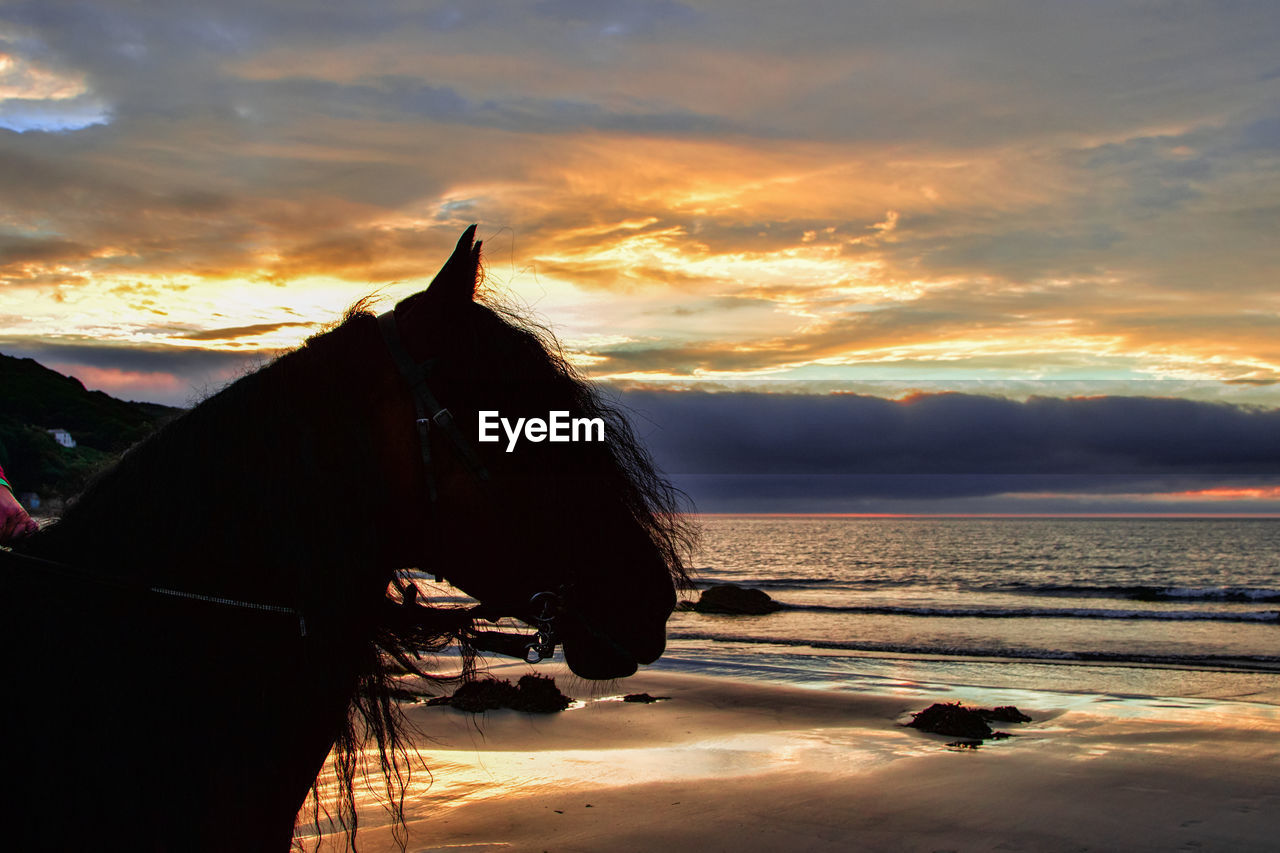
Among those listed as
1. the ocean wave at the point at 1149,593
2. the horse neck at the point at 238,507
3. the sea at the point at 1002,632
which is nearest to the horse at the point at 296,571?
the horse neck at the point at 238,507

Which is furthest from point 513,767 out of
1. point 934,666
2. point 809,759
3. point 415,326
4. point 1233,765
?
point 934,666

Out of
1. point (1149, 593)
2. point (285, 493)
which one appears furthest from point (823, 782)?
point (1149, 593)

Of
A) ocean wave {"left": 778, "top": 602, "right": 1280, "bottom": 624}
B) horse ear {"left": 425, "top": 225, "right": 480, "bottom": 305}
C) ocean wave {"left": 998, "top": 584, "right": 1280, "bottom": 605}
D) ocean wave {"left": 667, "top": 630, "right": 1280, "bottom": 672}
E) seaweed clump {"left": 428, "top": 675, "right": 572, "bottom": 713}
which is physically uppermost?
horse ear {"left": 425, "top": 225, "right": 480, "bottom": 305}

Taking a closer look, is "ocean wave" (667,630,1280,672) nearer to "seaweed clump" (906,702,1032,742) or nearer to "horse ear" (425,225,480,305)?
"seaweed clump" (906,702,1032,742)

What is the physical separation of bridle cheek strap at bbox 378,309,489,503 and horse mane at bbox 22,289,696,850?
6 centimetres

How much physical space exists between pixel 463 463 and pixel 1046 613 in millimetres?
24661

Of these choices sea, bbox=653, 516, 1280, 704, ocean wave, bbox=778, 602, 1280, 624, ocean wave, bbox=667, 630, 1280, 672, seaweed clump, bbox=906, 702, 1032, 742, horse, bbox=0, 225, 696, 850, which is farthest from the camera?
ocean wave, bbox=778, 602, 1280, 624

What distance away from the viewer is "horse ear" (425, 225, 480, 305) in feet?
4.86

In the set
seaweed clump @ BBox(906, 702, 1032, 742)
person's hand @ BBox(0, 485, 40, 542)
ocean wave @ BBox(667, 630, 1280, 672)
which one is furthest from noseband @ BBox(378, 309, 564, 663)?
ocean wave @ BBox(667, 630, 1280, 672)

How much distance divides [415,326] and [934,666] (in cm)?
1376

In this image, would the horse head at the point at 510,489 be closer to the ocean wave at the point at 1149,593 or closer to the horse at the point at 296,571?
the horse at the point at 296,571

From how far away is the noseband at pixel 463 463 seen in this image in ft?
4.80

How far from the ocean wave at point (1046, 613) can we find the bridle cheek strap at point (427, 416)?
879 inches

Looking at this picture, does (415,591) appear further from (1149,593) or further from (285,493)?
(1149,593)
